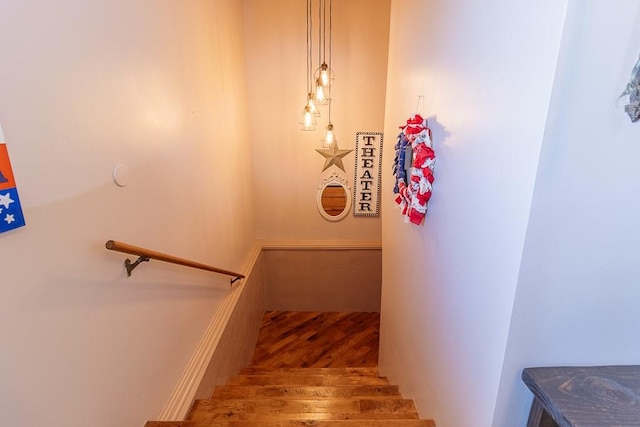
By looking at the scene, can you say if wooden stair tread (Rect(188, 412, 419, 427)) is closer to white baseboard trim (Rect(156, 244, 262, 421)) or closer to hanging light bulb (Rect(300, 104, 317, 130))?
white baseboard trim (Rect(156, 244, 262, 421))

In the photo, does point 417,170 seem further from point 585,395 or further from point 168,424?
point 168,424

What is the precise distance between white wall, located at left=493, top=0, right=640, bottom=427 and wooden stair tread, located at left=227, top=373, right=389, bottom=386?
1.50 m

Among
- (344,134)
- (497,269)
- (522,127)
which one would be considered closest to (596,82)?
(522,127)

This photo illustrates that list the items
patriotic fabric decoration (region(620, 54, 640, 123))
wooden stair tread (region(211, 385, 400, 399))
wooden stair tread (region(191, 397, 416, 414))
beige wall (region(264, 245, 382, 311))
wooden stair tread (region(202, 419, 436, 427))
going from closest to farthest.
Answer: patriotic fabric decoration (region(620, 54, 640, 123)) < wooden stair tread (region(202, 419, 436, 427)) < wooden stair tread (region(191, 397, 416, 414)) < wooden stair tread (region(211, 385, 400, 399)) < beige wall (region(264, 245, 382, 311))

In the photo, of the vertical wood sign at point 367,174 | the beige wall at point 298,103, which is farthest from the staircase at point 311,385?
the vertical wood sign at point 367,174

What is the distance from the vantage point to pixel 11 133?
734mm

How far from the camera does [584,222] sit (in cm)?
73

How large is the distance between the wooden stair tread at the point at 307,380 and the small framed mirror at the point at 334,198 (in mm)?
1930

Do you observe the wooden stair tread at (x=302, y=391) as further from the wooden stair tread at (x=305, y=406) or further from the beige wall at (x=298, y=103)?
the beige wall at (x=298, y=103)

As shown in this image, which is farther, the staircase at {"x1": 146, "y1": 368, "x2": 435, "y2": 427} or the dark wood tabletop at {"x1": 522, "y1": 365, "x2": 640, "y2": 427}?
the staircase at {"x1": 146, "y1": 368, "x2": 435, "y2": 427}

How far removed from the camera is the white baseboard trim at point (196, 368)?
145 cm

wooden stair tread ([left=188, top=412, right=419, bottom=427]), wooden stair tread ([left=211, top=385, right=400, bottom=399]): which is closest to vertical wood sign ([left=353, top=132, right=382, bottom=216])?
wooden stair tread ([left=211, top=385, right=400, bottom=399])

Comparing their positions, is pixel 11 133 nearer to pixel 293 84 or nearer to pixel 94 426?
pixel 94 426

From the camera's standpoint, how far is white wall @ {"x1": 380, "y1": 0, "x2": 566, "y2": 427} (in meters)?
0.72
